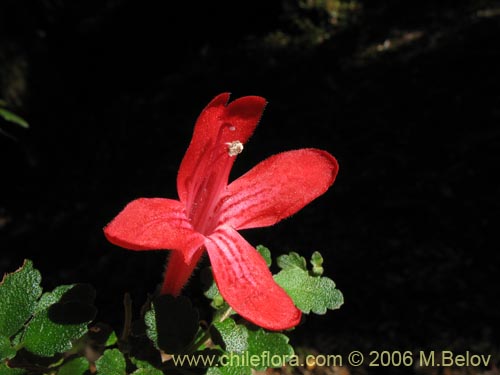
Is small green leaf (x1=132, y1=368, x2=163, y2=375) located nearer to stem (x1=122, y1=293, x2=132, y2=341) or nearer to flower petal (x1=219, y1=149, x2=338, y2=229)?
stem (x1=122, y1=293, x2=132, y2=341)

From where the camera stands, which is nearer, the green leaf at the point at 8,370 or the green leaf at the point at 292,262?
the green leaf at the point at 8,370

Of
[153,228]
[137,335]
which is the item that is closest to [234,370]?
[137,335]

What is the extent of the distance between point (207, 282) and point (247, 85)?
12.3ft

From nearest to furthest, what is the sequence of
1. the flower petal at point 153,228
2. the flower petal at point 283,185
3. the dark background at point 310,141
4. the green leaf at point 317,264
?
the flower petal at point 153,228 → the flower petal at point 283,185 → the green leaf at point 317,264 → the dark background at point 310,141

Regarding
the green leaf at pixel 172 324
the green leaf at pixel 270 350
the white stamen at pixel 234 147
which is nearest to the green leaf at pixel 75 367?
the green leaf at pixel 172 324

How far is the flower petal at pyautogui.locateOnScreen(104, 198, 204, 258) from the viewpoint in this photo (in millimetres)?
574

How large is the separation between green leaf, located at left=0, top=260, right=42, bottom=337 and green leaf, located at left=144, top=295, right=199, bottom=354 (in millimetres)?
152

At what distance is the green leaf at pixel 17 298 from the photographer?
0.66 metres

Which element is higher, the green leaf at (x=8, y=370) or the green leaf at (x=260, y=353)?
the green leaf at (x=8, y=370)

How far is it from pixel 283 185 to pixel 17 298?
38 centimetres

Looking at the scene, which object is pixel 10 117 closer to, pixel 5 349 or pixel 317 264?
pixel 5 349

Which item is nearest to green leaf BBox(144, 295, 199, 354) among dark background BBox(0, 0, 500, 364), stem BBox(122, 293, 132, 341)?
stem BBox(122, 293, 132, 341)

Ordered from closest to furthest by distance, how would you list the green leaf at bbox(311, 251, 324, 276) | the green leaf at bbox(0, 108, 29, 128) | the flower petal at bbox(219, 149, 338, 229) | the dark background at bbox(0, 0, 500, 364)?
the flower petal at bbox(219, 149, 338, 229) → the green leaf at bbox(311, 251, 324, 276) → the green leaf at bbox(0, 108, 29, 128) → the dark background at bbox(0, 0, 500, 364)

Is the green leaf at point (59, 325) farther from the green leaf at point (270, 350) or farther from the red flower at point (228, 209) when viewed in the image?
the green leaf at point (270, 350)
